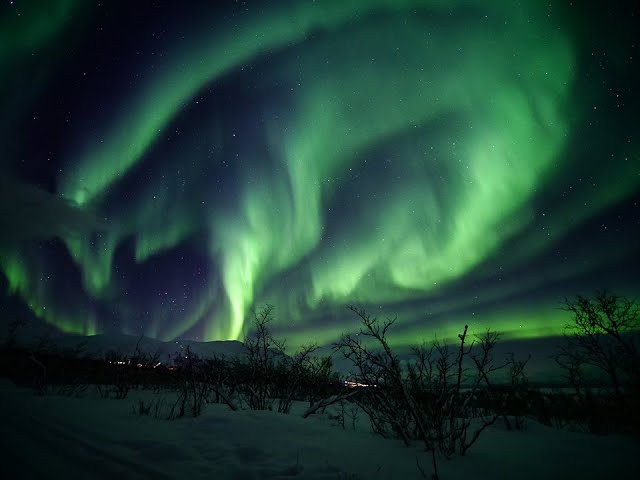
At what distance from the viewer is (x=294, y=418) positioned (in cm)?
649

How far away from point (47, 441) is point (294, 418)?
14.4ft

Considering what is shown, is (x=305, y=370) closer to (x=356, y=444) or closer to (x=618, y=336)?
(x=356, y=444)

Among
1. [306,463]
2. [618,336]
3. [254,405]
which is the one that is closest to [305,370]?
[254,405]

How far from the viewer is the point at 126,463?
3.46 m

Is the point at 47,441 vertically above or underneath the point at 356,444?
above

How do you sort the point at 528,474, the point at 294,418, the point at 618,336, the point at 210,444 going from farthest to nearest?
the point at 618,336 < the point at 294,418 < the point at 210,444 < the point at 528,474

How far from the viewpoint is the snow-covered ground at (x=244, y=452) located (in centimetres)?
310

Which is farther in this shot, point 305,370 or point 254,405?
point 305,370

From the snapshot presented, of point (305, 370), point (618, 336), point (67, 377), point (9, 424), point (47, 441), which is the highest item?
point (618, 336)

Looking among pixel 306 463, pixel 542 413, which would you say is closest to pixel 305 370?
pixel 542 413

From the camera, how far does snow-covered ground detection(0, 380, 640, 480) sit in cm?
310

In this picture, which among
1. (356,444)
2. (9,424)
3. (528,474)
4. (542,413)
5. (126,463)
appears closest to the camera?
(9,424)

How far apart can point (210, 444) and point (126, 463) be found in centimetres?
150

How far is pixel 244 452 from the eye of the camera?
4414 millimetres
